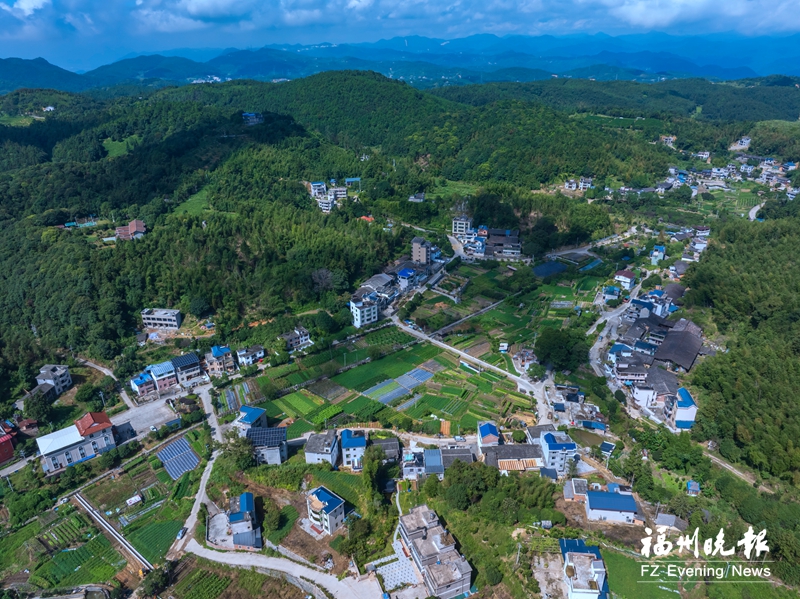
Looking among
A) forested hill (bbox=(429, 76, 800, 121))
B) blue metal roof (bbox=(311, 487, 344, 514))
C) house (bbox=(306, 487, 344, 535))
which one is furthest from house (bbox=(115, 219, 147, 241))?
forested hill (bbox=(429, 76, 800, 121))

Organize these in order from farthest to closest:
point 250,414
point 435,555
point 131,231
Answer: point 131,231 < point 250,414 < point 435,555

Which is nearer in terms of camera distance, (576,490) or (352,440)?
(576,490)

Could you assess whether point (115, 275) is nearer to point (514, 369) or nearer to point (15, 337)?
point (15, 337)

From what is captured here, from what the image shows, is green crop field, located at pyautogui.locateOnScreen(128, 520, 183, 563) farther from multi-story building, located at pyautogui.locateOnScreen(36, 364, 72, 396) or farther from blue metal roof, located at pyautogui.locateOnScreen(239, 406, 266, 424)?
multi-story building, located at pyautogui.locateOnScreen(36, 364, 72, 396)

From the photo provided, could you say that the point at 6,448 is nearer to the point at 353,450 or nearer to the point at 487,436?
the point at 353,450

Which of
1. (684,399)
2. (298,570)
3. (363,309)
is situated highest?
(363,309)

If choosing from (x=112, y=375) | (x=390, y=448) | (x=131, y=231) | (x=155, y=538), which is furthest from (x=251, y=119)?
(x=155, y=538)

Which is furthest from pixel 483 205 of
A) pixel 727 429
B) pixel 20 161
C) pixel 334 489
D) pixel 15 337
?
pixel 20 161
